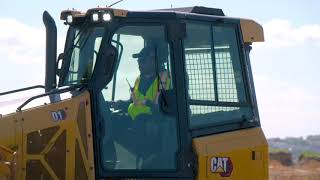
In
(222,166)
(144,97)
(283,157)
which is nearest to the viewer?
(144,97)

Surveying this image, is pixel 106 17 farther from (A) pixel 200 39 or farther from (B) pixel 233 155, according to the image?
(B) pixel 233 155

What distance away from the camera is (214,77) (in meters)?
7.21

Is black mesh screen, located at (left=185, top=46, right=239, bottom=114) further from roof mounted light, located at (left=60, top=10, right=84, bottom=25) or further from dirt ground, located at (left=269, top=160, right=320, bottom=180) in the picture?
dirt ground, located at (left=269, top=160, right=320, bottom=180)

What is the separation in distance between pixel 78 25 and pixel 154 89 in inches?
40.0

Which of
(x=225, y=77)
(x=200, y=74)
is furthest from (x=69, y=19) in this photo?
(x=225, y=77)

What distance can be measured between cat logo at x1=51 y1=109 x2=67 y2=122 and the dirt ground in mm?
13510

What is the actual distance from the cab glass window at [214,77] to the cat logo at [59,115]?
120cm

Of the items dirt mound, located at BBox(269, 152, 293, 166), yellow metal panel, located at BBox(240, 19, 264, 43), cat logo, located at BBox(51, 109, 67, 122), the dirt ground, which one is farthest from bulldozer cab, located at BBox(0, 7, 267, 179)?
dirt mound, located at BBox(269, 152, 293, 166)

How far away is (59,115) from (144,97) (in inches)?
32.2

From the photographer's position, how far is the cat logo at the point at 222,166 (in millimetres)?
7070

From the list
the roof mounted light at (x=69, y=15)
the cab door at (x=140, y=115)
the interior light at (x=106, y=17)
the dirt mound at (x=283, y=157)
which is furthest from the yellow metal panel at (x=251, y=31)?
the dirt mound at (x=283, y=157)

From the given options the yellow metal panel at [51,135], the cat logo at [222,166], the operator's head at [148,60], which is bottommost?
the cat logo at [222,166]

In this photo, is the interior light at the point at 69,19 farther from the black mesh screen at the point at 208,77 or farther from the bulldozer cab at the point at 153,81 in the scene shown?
the black mesh screen at the point at 208,77

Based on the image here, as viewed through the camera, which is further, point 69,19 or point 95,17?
point 69,19
